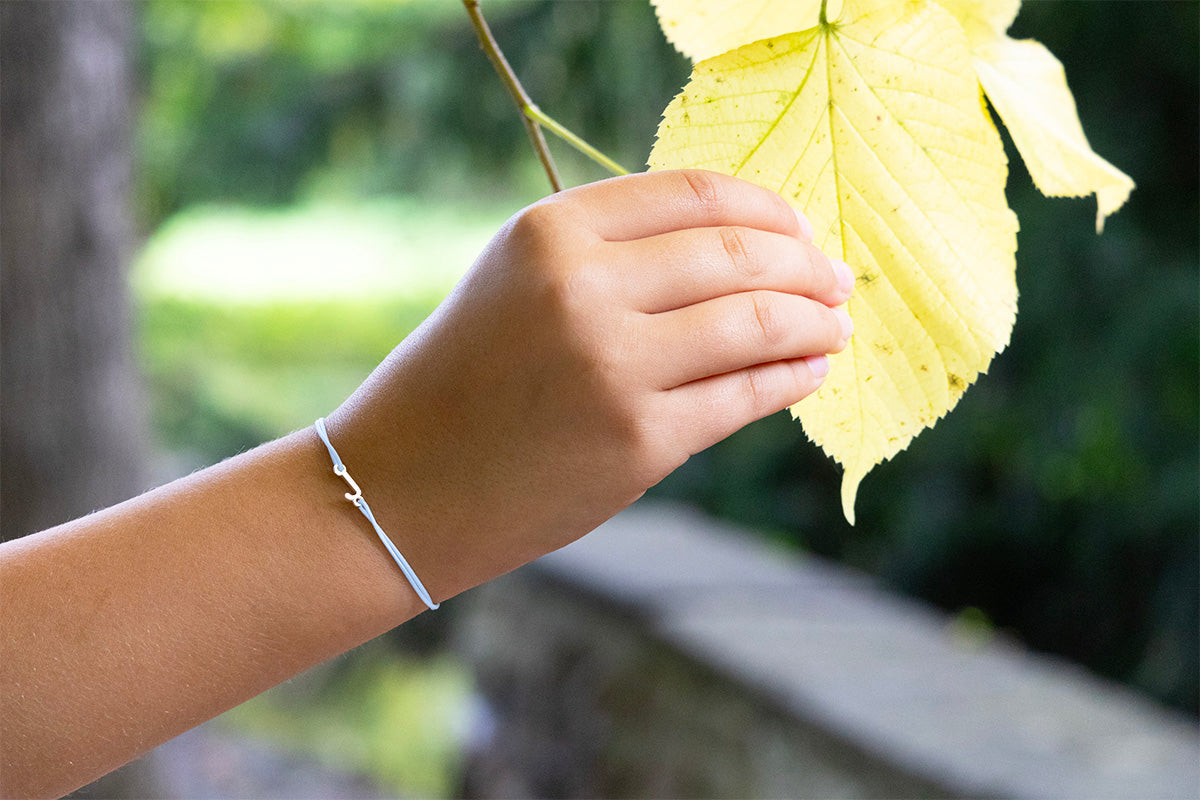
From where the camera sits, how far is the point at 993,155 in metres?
0.25

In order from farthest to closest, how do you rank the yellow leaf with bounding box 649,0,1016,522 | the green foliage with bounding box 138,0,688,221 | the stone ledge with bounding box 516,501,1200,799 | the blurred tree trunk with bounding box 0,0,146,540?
1. the green foliage with bounding box 138,0,688,221
2. the blurred tree trunk with bounding box 0,0,146,540
3. the stone ledge with bounding box 516,501,1200,799
4. the yellow leaf with bounding box 649,0,1016,522

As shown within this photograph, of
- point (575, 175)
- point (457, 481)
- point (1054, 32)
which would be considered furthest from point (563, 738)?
point (457, 481)

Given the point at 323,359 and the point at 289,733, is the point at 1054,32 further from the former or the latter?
the point at 323,359

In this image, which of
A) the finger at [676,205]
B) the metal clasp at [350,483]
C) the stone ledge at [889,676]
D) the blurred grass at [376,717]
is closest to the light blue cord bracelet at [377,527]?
the metal clasp at [350,483]

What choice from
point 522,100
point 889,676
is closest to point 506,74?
point 522,100

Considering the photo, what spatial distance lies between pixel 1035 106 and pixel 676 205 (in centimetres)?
12

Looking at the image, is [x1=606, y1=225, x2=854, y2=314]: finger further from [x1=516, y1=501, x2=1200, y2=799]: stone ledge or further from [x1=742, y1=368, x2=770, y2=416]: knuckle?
[x1=516, y1=501, x2=1200, y2=799]: stone ledge

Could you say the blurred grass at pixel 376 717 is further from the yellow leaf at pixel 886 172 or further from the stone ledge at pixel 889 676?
the yellow leaf at pixel 886 172

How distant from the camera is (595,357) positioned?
0.27m

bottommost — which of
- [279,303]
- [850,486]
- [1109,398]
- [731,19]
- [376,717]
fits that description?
[376,717]

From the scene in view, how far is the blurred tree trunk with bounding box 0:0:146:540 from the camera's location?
5.22 feet

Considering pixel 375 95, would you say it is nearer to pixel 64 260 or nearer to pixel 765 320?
pixel 64 260

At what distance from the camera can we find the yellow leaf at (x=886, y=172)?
0.25m

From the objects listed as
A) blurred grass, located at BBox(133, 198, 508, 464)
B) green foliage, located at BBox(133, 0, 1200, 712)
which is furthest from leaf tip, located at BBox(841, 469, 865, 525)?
blurred grass, located at BBox(133, 198, 508, 464)
